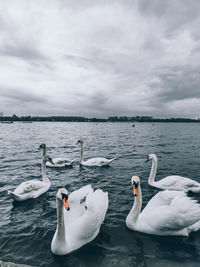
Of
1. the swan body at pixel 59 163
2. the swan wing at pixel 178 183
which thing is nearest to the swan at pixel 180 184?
the swan wing at pixel 178 183

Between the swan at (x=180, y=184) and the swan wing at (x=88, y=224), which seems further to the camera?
the swan at (x=180, y=184)

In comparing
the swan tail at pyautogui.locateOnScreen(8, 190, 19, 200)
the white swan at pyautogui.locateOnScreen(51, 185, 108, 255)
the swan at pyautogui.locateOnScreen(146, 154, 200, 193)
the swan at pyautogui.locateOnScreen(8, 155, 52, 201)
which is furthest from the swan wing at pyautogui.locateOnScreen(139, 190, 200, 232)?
the swan tail at pyautogui.locateOnScreen(8, 190, 19, 200)

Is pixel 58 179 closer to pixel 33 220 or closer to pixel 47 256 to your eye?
pixel 33 220

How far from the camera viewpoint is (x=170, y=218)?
4.99 meters

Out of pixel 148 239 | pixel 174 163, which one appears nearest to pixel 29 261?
pixel 148 239

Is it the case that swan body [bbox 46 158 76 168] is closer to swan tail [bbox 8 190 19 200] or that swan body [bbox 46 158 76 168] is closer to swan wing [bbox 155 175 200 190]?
swan tail [bbox 8 190 19 200]

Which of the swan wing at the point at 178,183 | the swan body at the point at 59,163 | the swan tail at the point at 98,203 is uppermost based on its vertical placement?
the swan tail at the point at 98,203

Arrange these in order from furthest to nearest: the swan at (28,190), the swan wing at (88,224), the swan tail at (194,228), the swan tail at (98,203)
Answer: the swan at (28,190), the swan tail at (194,228), the swan tail at (98,203), the swan wing at (88,224)

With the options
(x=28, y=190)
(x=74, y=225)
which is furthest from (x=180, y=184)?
(x=28, y=190)

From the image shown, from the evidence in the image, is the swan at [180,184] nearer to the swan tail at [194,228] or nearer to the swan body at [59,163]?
the swan tail at [194,228]

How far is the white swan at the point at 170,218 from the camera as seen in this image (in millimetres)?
5000

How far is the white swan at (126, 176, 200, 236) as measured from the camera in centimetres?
500

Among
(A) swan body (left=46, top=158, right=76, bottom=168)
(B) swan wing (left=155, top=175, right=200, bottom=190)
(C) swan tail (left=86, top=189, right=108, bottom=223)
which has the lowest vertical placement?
(A) swan body (left=46, top=158, right=76, bottom=168)

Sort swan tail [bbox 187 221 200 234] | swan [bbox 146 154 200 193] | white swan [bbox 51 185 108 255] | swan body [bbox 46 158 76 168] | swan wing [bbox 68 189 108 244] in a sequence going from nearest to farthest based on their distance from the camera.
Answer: white swan [bbox 51 185 108 255] → swan wing [bbox 68 189 108 244] → swan tail [bbox 187 221 200 234] → swan [bbox 146 154 200 193] → swan body [bbox 46 158 76 168]
